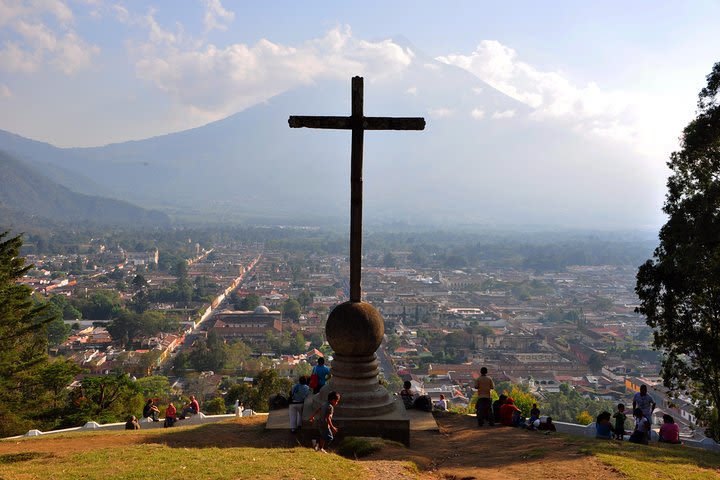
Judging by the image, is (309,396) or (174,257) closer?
(309,396)

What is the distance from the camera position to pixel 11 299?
13.8 metres

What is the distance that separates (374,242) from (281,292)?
72.8 meters

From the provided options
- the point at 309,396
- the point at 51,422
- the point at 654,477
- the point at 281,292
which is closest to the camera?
the point at 654,477

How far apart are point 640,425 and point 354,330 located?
4.10 metres

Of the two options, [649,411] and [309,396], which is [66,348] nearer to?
[309,396]

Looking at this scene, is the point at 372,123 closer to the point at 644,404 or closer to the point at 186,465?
the point at 186,465

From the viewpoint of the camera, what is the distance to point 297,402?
26.2 ft

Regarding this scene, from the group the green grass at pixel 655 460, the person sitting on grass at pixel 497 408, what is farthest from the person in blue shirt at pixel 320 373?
the green grass at pixel 655 460

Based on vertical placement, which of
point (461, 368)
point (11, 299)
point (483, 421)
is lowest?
point (461, 368)

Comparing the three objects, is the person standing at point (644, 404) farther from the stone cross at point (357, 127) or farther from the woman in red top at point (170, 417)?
the woman in red top at point (170, 417)

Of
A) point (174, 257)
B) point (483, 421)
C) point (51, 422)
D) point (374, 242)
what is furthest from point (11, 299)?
point (374, 242)

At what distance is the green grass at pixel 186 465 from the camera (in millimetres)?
5719

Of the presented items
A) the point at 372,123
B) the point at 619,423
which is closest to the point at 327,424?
the point at 372,123

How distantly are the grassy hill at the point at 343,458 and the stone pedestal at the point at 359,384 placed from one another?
313 millimetres
